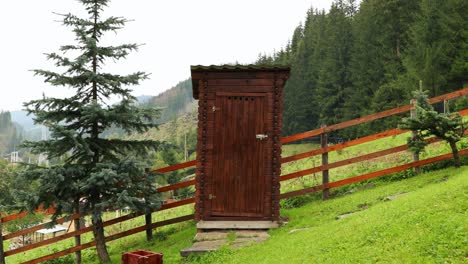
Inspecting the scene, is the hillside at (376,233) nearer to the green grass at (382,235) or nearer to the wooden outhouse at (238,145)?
the green grass at (382,235)

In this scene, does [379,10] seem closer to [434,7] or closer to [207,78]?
[434,7]

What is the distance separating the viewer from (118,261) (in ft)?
35.7

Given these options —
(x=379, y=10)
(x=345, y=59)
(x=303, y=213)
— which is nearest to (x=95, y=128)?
(x=303, y=213)

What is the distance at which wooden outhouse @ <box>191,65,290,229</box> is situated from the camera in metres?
10.6

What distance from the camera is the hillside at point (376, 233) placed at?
226 inches

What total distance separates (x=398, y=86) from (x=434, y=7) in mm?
7195

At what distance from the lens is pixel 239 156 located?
10.7m

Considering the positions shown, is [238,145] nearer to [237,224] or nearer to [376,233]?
[237,224]

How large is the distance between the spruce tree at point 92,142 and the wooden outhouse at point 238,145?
4.90ft

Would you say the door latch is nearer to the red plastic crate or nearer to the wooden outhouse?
the wooden outhouse

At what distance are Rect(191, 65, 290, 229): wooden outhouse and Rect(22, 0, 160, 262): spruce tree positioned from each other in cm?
149

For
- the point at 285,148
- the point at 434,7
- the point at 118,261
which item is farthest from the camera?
the point at 285,148

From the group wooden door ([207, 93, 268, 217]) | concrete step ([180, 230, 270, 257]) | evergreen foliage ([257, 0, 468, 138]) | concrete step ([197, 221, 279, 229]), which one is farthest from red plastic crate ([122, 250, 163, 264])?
evergreen foliage ([257, 0, 468, 138])

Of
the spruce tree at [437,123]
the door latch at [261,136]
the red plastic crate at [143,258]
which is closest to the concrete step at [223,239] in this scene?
the red plastic crate at [143,258]
